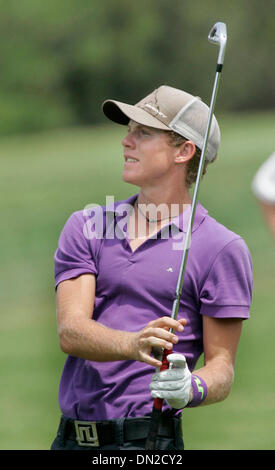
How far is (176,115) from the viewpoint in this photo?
321 centimetres

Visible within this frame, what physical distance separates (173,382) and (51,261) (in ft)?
37.3

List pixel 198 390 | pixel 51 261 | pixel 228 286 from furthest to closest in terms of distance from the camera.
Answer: pixel 51 261, pixel 228 286, pixel 198 390

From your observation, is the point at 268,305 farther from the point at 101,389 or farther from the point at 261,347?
the point at 101,389

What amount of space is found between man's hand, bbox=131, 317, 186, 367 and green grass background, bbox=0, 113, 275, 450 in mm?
3464

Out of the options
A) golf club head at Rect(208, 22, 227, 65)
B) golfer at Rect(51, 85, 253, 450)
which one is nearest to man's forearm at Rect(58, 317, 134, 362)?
golfer at Rect(51, 85, 253, 450)

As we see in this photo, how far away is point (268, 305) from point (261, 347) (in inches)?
49.7

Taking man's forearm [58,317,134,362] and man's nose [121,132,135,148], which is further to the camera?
man's nose [121,132,135,148]

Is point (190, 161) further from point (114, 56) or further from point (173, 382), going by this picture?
point (114, 56)

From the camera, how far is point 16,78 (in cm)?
2977

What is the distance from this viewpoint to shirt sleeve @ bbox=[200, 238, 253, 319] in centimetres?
301

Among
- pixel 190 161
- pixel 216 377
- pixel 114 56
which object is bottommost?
pixel 114 56

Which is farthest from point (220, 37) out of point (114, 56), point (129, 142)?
point (114, 56)

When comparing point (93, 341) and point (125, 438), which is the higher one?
point (93, 341)

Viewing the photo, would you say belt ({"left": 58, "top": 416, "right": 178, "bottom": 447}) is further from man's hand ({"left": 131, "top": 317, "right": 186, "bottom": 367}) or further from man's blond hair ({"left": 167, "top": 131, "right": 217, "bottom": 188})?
man's blond hair ({"left": 167, "top": 131, "right": 217, "bottom": 188})
